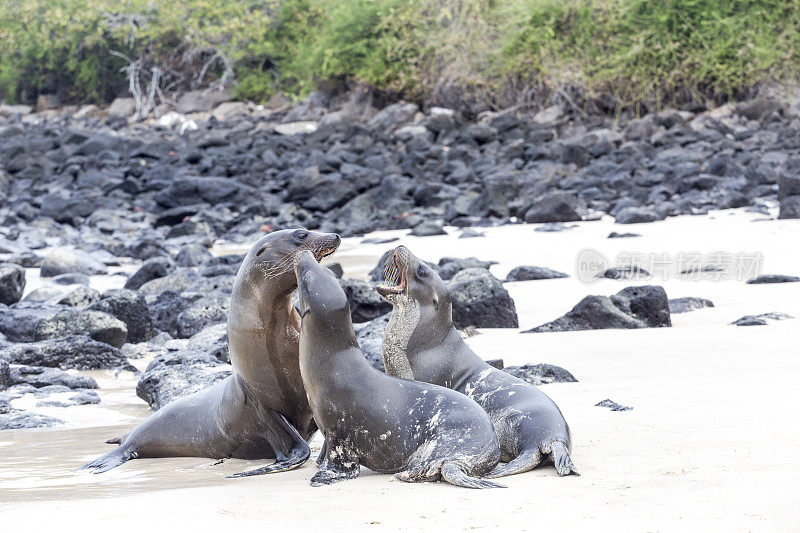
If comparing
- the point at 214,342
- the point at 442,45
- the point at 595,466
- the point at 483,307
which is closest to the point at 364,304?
the point at 483,307

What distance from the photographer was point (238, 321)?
182 inches

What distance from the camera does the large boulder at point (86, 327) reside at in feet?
25.0

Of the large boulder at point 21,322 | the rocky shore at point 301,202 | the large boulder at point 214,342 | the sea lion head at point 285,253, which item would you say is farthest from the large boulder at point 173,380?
the large boulder at point 21,322

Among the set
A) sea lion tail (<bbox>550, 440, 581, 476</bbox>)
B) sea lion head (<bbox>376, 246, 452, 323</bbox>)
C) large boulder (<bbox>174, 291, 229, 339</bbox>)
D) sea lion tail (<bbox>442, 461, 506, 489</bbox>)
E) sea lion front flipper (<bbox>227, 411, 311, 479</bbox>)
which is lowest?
large boulder (<bbox>174, 291, 229, 339</bbox>)

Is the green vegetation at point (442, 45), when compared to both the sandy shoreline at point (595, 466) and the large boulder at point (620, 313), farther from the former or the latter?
the large boulder at point (620, 313)

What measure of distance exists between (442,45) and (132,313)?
2078 centimetres

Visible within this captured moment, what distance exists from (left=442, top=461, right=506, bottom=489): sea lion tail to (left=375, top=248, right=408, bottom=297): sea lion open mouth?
1.12 meters

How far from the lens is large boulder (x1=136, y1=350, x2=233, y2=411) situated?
578cm

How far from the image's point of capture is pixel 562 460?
3.61 metres

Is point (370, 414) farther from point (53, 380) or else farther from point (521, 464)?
point (53, 380)

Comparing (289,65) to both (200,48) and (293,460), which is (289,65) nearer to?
(200,48)

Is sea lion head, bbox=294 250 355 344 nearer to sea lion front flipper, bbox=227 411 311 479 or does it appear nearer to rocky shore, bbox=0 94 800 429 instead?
sea lion front flipper, bbox=227 411 311 479

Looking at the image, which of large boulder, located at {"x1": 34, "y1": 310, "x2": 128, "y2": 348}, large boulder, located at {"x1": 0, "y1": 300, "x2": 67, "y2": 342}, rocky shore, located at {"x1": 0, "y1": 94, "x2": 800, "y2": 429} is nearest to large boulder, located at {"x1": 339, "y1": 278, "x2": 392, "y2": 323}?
rocky shore, located at {"x1": 0, "y1": 94, "x2": 800, "y2": 429}

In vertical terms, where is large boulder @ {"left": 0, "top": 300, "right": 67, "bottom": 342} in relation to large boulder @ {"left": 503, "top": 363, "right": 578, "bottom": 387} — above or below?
below
